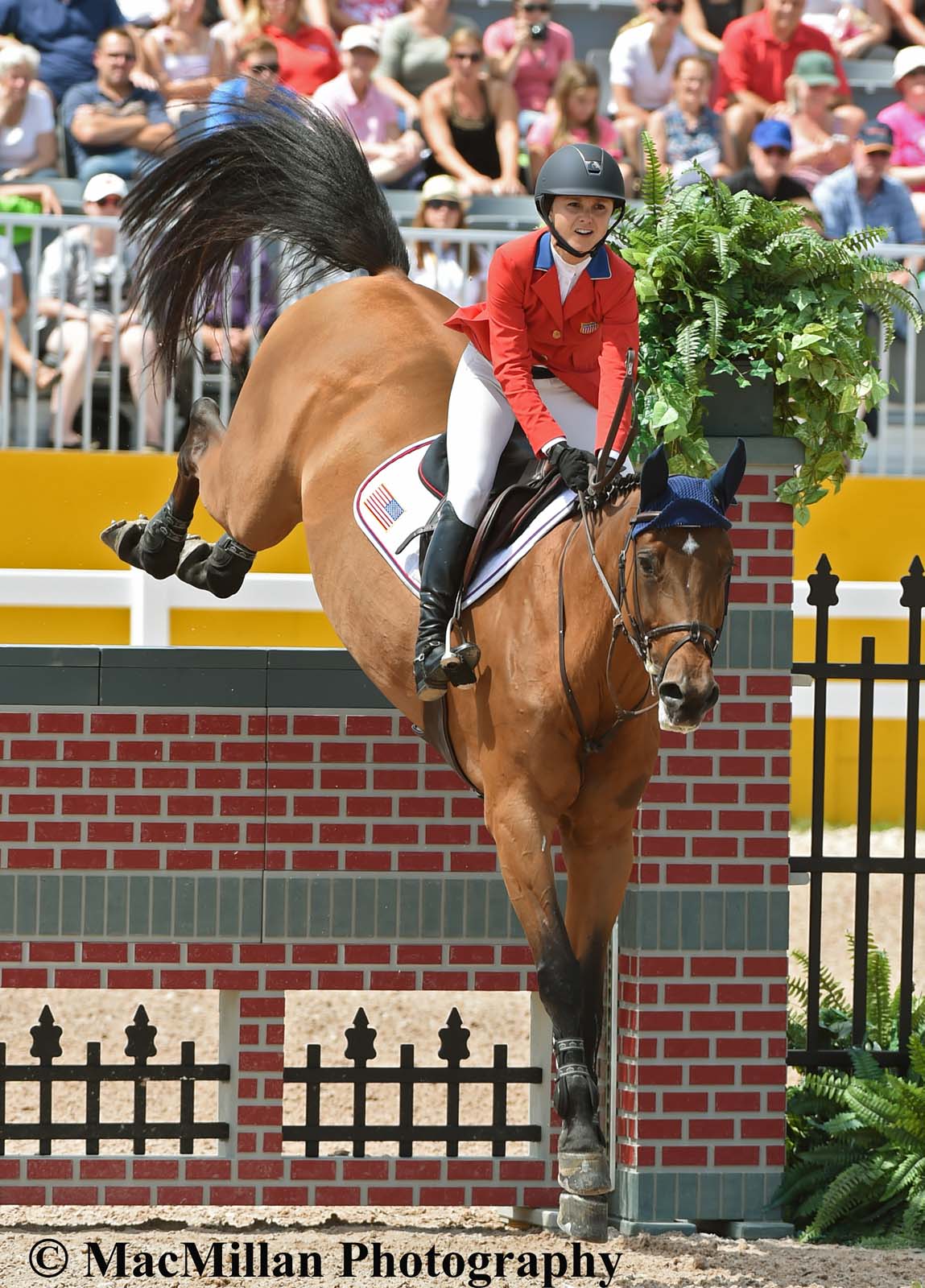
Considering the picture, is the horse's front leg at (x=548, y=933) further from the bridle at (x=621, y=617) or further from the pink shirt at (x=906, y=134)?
Answer: the pink shirt at (x=906, y=134)

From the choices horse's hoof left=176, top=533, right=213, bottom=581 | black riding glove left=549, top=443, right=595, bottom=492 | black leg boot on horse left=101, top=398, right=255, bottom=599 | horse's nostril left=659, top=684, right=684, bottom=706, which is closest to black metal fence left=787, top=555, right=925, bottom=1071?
black riding glove left=549, top=443, right=595, bottom=492

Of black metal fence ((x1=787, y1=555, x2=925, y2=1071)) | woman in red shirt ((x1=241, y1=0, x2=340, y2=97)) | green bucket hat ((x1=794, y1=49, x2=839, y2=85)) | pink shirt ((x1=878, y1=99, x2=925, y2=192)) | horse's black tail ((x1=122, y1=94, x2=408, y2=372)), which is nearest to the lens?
black metal fence ((x1=787, y1=555, x2=925, y2=1071))

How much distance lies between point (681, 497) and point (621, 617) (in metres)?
0.32

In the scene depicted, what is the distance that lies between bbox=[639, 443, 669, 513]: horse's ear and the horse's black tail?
2.06 m

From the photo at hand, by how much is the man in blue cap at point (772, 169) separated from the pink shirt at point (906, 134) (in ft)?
4.38

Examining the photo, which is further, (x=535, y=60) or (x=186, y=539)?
(x=535, y=60)

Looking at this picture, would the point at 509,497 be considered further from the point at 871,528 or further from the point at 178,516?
the point at 871,528

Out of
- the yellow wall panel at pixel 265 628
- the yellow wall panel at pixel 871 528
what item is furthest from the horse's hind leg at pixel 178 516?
the yellow wall panel at pixel 871 528

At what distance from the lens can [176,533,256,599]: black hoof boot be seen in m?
5.95

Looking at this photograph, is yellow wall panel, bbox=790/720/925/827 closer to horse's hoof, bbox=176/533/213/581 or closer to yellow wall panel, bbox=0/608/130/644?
yellow wall panel, bbox=0/608/130/644

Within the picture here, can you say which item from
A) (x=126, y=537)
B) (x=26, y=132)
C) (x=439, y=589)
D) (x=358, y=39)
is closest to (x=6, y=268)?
(x=26, y=132)

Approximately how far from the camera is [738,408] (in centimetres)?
522

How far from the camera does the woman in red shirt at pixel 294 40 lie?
11.4m

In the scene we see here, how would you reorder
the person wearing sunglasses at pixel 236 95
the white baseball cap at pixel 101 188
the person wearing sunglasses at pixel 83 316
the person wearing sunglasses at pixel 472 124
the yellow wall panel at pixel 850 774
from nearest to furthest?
the person wearing sunglasses at pixel 236 95, the person wearing sunglasses at pixel 83 316, the white baseball cap at pixel 101 188, the yellow wall panel at pixel 850 774, the person wearing sunglasses at pixel 472 124
